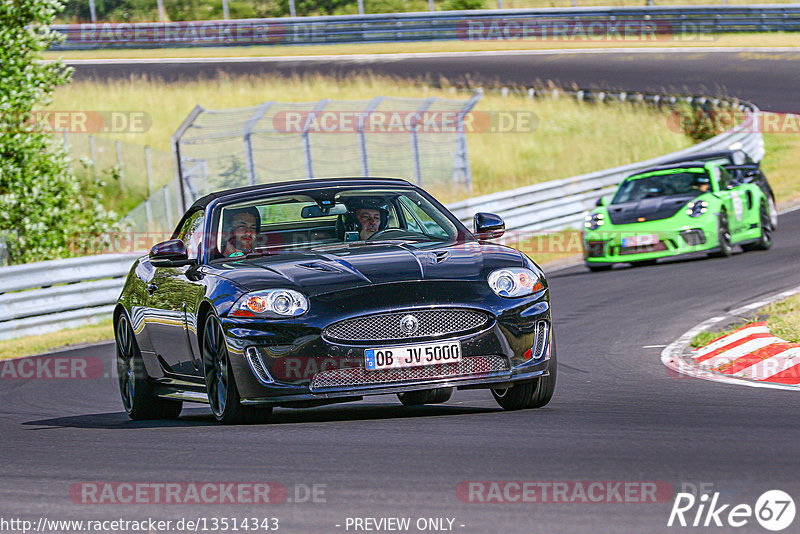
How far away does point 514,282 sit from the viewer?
25.4ft

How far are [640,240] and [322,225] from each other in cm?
1056

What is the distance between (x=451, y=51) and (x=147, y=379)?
1448 inches

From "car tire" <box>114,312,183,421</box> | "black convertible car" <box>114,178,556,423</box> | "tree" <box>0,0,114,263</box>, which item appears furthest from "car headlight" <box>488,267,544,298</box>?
"tree" <box>0,0,114,263</box>

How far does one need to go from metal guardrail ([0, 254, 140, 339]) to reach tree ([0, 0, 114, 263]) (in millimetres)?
3822

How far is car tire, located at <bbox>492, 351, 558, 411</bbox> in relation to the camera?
7957mm

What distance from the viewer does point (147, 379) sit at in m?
9.51

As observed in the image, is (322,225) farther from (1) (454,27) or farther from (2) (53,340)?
(1) (454,27)

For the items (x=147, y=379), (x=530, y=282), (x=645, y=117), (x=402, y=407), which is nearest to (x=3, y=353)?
(x=147, y=379)

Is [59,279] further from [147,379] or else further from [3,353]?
[147,379]

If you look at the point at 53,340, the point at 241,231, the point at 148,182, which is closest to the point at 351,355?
the point at 241,231

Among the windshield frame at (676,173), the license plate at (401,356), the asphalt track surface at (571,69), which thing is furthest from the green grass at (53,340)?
the asphalt track surface at (571,69)

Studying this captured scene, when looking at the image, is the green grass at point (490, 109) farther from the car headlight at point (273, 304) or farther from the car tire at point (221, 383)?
the car headlight at point (273, 304)

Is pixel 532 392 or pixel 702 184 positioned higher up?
pixel 532 392

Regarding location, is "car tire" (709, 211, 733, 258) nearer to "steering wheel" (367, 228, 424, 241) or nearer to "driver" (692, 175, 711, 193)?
"driver" (692, 175, 711, 193)
